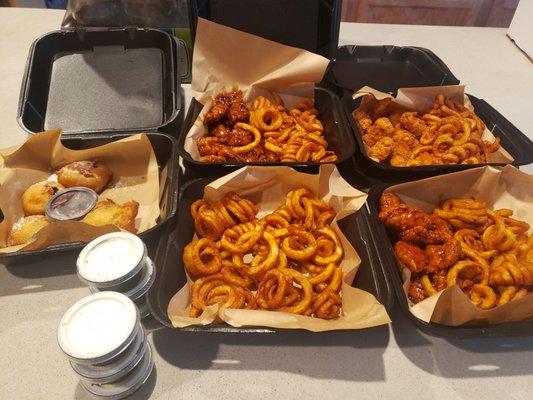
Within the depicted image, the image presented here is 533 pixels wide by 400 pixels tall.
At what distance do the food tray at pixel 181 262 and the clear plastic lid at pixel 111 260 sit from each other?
149mm

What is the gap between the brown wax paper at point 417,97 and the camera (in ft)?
6.03

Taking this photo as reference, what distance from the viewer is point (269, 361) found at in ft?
3.73

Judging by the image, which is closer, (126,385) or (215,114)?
(126,385)

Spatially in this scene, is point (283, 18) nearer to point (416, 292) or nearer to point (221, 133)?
point (221, 133)

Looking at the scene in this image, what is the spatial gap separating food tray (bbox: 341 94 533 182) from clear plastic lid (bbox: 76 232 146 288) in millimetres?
954

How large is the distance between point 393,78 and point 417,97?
290 millimetres

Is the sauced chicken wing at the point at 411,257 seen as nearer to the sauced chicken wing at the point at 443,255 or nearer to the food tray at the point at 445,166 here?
the sauced chicken wing at the point at 443,255

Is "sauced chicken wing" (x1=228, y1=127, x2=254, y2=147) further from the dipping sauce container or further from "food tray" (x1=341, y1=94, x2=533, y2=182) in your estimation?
the dipping sauce container

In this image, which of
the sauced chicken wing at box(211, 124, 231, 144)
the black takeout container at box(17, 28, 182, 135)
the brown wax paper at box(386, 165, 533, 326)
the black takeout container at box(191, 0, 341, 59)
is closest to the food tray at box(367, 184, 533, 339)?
the brown wax paper at box(386, 165, 533, 326)

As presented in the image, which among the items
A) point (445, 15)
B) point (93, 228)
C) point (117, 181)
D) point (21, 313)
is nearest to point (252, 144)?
point (117, 181)

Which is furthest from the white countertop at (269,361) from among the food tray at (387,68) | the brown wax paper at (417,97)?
the food tray at (387,68)

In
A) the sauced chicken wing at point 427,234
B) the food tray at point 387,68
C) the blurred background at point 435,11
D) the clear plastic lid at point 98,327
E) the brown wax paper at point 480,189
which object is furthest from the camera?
the blurred background at point 435,11

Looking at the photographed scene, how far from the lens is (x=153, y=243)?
135 centimetres

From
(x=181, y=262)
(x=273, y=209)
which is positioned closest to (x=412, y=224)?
(x=273, y=209)
